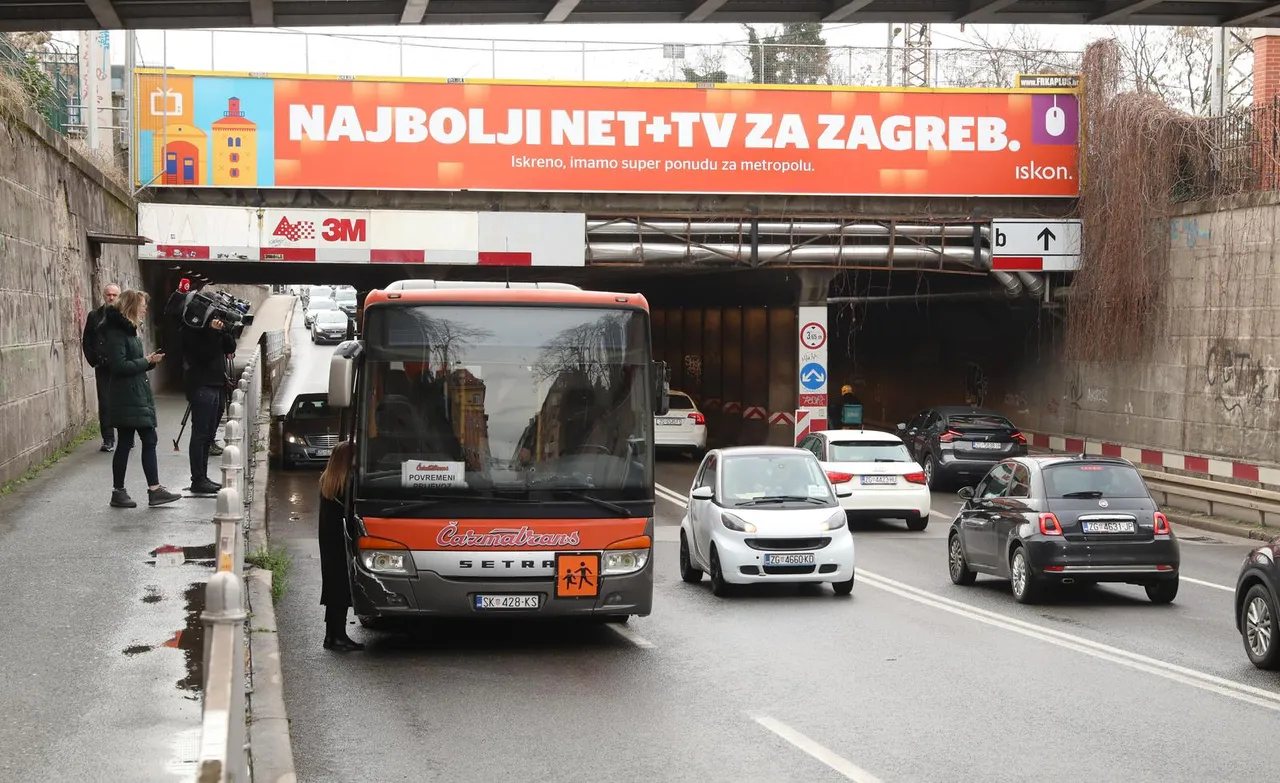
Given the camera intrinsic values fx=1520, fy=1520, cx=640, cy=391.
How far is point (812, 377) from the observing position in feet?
108

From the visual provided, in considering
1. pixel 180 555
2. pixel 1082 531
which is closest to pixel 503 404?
pixel 180 555

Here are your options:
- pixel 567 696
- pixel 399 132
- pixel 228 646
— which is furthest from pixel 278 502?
pixel 228 646

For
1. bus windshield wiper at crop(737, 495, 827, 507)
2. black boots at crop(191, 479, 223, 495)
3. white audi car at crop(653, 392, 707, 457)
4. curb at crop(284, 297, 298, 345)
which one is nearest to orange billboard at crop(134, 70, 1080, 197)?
white audi car at crop(653, 392, 707, 457)

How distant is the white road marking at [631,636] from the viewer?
12.1m

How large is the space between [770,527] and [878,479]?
7309 millimetres

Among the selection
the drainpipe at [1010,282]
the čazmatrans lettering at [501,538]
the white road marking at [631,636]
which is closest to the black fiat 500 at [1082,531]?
the white road marking at [631,636]

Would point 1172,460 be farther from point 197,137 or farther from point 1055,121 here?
point 197,137

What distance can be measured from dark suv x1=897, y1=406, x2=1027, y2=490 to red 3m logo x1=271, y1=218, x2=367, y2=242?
12206 mm

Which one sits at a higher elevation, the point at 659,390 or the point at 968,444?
the point at 659,390

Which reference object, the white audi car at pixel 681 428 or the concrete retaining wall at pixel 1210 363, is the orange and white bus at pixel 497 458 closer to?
the concrete retaining wall at pixel 1210 363

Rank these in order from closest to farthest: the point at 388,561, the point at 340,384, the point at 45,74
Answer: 1. the point at 340,384
2. the point at 388,561
3. the point at 45,74

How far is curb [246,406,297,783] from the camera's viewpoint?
23.0 ft

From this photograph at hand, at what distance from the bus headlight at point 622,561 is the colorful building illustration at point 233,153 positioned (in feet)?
71.5

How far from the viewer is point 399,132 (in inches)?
1235
